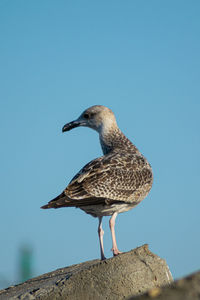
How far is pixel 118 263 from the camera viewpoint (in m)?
10.6

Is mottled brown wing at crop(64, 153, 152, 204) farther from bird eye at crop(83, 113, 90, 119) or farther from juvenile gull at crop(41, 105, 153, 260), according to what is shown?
bird eye at crop(83, 113, 90, 119)

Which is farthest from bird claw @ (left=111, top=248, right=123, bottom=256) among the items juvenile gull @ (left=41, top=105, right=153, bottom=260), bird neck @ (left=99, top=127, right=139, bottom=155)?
bird neck @ (left=99, top=127, right=139, bottom=155)

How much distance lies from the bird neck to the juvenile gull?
0.45 m

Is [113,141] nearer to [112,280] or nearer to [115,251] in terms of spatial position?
[115,251]

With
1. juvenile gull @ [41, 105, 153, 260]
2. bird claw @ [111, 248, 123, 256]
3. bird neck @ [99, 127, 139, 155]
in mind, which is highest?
bird neck @ [99, 127, 139, 155]

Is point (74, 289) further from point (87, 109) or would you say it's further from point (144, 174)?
point (87, 109)

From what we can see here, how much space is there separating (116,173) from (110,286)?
147 inches

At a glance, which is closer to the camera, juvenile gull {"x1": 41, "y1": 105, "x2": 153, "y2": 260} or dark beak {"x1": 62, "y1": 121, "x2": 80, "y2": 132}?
juvenile gull {"x1": 41, "y1": 105, "x2": 153, "y2": 260}

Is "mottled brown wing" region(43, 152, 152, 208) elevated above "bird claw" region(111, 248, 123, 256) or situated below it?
above

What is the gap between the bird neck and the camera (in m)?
15.6

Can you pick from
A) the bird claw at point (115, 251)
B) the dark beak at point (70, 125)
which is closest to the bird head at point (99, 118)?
the dark beak at point (70, 125)

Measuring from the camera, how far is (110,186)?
13086mm

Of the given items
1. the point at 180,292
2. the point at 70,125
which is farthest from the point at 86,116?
the point at 180,292

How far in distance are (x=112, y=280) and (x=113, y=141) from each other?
20.1 feet
